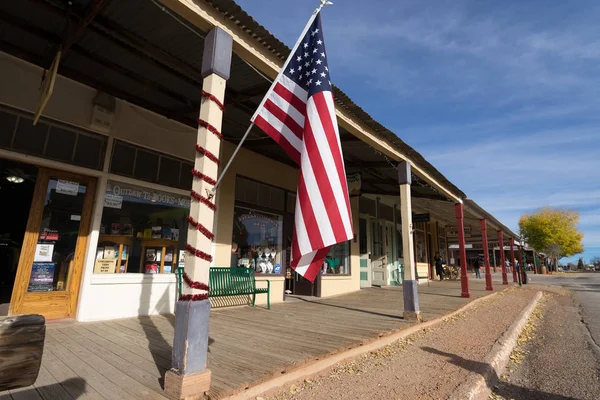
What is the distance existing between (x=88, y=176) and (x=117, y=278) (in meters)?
1.76

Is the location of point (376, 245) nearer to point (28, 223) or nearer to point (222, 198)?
point (222, 198)

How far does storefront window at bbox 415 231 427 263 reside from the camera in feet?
56.1

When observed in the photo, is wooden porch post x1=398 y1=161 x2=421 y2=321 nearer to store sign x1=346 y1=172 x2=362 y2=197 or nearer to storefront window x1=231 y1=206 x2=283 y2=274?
store sign x1=346 y1=172 x2=362 y2=197

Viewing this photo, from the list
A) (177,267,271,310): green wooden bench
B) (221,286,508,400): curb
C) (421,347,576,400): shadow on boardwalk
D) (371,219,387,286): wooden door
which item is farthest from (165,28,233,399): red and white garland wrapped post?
(371,219,387,286): wooden door

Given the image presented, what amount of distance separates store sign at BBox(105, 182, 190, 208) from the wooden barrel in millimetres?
4911

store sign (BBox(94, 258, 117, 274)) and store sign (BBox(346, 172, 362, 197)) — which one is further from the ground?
store sign (BBox(346, 172, 362, 197))

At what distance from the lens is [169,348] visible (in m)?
3.92

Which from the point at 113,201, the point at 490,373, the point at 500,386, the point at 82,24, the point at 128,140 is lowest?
the point at 500,386

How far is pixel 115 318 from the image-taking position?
5332 millimetres

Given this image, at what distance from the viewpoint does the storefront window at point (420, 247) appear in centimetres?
1709

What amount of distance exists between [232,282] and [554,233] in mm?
52847

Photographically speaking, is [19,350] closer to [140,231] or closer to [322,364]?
[322,364]

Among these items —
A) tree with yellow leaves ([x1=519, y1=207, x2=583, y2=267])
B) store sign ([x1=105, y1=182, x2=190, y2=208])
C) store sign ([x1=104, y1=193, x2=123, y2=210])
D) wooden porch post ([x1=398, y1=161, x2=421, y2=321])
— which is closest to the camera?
→ store sign ([x1=104, y1=193, x2=123, y2=210])

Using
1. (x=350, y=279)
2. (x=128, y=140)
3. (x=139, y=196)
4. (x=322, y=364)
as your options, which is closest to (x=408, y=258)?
(x=322, y=364)
